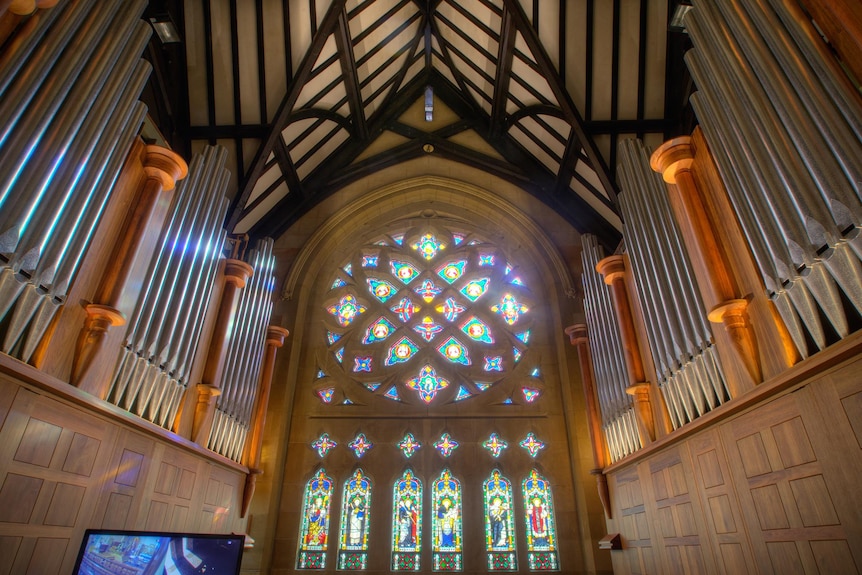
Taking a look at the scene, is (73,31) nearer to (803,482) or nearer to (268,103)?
(268,103)

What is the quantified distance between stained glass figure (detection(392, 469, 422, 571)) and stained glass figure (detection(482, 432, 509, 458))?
127 centimetres

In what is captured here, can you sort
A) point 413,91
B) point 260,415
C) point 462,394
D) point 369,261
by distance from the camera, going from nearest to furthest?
point 260,415 < point 462,394 < point 369,261 < point 413,91

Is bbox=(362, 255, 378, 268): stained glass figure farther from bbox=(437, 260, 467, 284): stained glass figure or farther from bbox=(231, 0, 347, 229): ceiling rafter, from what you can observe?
bbox=(231, 0, 347, 229): ceiling rafter

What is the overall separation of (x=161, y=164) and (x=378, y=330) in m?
5.41

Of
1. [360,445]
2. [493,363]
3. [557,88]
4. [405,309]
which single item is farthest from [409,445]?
[557,88]

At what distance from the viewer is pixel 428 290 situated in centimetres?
1077

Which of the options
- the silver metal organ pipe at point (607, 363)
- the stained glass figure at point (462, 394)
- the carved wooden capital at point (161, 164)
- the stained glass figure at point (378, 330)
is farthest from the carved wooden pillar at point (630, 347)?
the carved wooden capital at point (161, 164)

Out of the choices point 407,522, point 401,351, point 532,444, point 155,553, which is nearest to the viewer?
point 155,553

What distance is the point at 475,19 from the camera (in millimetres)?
9188

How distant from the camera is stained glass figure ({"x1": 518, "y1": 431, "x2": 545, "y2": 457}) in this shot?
873 cm

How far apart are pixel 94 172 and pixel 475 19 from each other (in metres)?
6.98

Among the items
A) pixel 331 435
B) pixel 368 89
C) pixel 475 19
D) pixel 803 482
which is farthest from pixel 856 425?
pixel 368 89

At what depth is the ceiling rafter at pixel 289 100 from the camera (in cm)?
769

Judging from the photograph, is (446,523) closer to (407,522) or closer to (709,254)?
(407,522)
